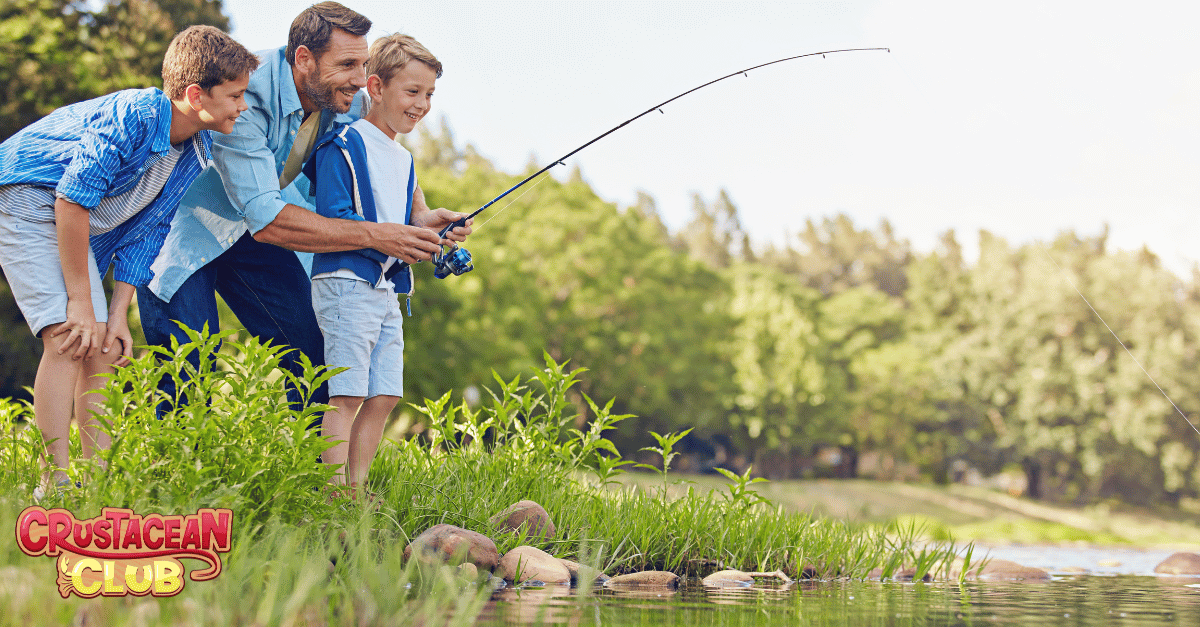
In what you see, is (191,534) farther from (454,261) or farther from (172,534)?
(454,261)

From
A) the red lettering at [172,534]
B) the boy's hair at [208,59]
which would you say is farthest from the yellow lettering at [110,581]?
the boy's hair at [208,59]

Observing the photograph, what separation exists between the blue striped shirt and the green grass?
61 centimetres

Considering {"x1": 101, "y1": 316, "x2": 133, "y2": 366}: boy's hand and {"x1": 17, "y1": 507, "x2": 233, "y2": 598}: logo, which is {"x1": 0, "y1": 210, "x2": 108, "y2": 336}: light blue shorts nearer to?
{"x1": 101, "y1": 316, "x2": 133, "y2": 366}: boy's hand

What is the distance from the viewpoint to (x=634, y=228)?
3409 cm

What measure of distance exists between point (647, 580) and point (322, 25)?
7.87 feet

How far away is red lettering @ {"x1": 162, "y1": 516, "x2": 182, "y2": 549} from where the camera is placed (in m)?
2.45

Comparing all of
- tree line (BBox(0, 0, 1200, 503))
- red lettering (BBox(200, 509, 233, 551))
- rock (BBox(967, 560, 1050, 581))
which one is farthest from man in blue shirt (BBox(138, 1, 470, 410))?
tree line (BBox(0, 0, 1200, 503))

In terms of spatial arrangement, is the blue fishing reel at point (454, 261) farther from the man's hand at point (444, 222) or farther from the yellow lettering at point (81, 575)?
the yellow lettering at point (81, 575)

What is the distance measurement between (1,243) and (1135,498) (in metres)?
46.4

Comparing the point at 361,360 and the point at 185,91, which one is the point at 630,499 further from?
the point at 185,91

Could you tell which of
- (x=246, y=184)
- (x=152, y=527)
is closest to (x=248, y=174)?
(x=246, y=184)

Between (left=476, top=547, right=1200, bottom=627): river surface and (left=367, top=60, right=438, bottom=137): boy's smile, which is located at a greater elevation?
(left=367, top=60, right=438, bottom=137): boy's smile

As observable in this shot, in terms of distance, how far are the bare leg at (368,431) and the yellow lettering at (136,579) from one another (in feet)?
4.59

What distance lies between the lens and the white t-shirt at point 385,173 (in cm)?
380
